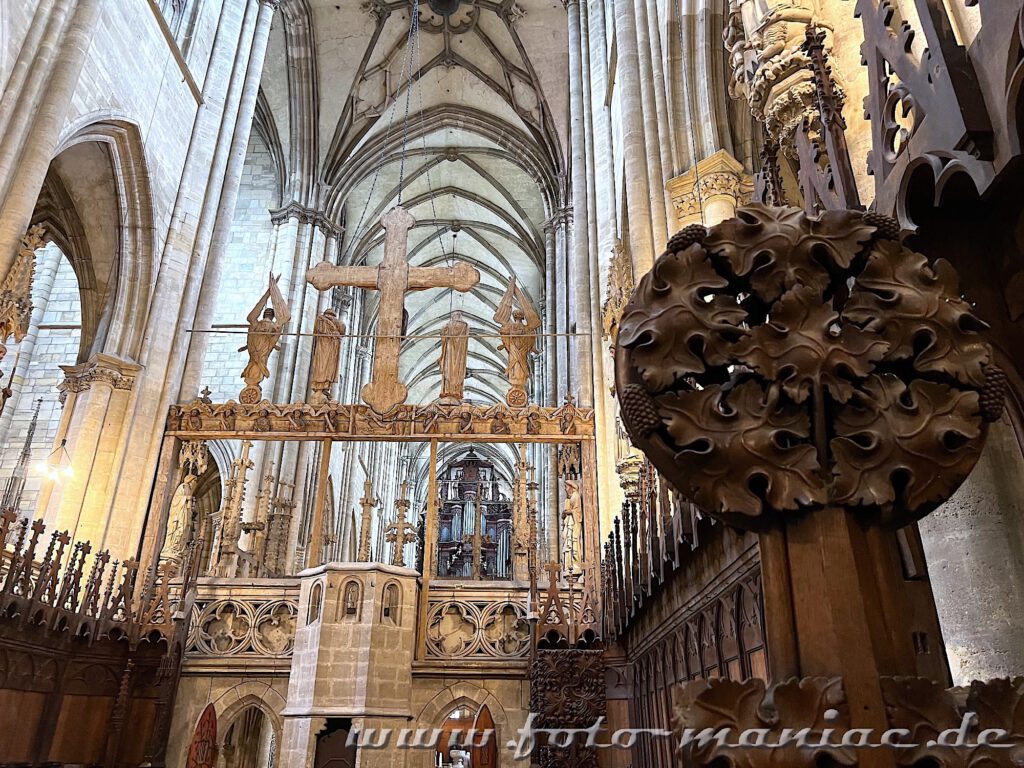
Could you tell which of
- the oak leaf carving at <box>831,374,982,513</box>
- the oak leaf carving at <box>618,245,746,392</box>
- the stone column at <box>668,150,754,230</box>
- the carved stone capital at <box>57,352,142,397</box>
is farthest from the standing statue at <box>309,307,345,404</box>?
the oak leaf carving at <box>831,374,982,513</box>

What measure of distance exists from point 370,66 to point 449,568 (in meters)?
17.2

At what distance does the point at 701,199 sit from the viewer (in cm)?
593

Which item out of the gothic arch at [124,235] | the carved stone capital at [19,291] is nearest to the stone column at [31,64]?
the carved stone capital at [19,291]

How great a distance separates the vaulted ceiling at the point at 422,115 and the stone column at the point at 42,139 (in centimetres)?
834

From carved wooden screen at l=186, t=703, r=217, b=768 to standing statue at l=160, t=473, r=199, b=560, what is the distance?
7.88 ft

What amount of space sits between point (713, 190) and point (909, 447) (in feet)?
17.4

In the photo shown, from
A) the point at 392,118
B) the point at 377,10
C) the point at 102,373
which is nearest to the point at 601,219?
the point at 102,373

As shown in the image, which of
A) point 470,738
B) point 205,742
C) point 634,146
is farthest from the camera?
point 634,146

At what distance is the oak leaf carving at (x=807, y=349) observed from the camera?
0.92 meters

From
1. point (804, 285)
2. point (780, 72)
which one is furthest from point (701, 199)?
point (804, 285)

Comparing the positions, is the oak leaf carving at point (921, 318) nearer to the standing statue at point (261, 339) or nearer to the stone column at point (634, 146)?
the stone column at point (634, 146)

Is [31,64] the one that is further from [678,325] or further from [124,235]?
[678,325]

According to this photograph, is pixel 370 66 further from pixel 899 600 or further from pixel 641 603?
pixel 899 600

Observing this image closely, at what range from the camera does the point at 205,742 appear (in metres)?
6.46
